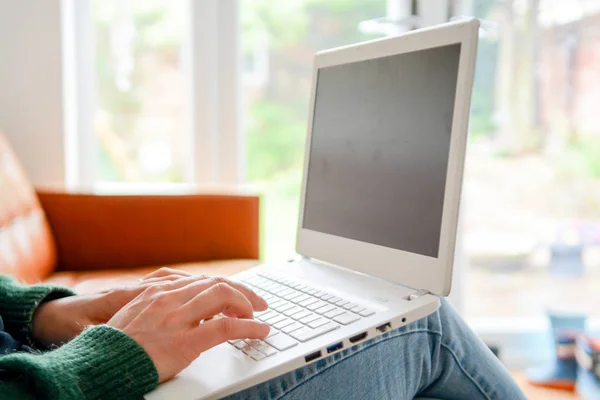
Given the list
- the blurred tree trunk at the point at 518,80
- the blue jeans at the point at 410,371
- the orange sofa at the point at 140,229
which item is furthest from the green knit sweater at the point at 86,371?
the blurred tree trunk at the point at 518,80

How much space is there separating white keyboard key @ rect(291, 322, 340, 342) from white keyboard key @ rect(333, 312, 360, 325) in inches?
0.5

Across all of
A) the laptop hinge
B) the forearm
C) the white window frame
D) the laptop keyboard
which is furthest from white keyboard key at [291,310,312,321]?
the white window frame

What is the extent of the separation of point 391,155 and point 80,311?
0.47 meters

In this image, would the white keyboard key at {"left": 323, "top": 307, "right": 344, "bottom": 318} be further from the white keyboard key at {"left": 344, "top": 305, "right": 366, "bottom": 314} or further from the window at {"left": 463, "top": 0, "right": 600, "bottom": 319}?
the window at {"left": 463, "top": 0, "right": 600, "bottom": 319}

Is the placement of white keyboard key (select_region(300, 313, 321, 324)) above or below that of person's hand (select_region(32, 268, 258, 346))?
above

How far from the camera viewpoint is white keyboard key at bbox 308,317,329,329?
2.07ft

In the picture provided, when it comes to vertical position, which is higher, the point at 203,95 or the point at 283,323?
the point at 203,95

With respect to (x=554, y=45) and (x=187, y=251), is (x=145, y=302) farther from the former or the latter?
(x=554, y=45)

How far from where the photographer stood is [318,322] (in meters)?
0.64

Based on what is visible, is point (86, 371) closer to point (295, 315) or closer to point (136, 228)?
point (295, 315)

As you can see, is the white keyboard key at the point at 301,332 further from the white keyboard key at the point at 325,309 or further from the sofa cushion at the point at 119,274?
the sofa cushion at the point at 119,274

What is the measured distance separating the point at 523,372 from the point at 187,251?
1.24m

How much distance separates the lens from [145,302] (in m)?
0.60

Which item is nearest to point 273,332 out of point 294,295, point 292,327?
point 292,327
